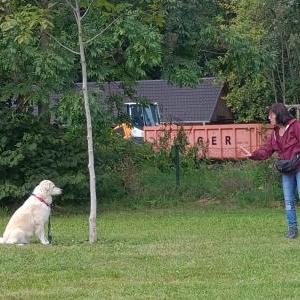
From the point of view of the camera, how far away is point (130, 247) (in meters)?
11.0

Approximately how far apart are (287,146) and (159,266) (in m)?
3.15

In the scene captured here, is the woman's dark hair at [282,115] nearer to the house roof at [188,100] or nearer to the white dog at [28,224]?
the white dog at [28,224]

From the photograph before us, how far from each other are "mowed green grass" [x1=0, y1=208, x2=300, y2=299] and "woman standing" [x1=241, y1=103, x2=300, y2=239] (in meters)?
0.51

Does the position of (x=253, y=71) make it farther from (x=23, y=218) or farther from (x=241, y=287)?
(x=241, y=287)

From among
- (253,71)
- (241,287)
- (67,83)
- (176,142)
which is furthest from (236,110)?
(241,287)

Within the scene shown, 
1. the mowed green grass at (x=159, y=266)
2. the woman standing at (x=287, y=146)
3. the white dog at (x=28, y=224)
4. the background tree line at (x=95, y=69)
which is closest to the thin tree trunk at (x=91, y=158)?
the mowed green grass at (x=159, y=266)

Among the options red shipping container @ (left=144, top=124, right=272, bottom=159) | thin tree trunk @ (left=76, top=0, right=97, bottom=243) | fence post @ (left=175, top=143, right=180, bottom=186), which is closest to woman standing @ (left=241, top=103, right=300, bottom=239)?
thin tree trunk @ (left=76, top=0, right=97, bottom=243)

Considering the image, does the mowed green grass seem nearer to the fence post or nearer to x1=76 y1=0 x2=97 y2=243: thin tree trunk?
x1=76 y1=0 x2=97 y2=243: thin tree trunk

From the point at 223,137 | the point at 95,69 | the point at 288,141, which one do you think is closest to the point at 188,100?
the point at 223,137

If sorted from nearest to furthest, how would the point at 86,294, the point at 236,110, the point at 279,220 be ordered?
the point at 86,294, the point at 279,220, the point at 236,110

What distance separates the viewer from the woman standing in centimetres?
1148

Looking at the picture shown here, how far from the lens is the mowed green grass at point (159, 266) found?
795 centimetres

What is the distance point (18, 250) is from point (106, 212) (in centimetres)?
801

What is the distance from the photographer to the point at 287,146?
1153 centimetres
